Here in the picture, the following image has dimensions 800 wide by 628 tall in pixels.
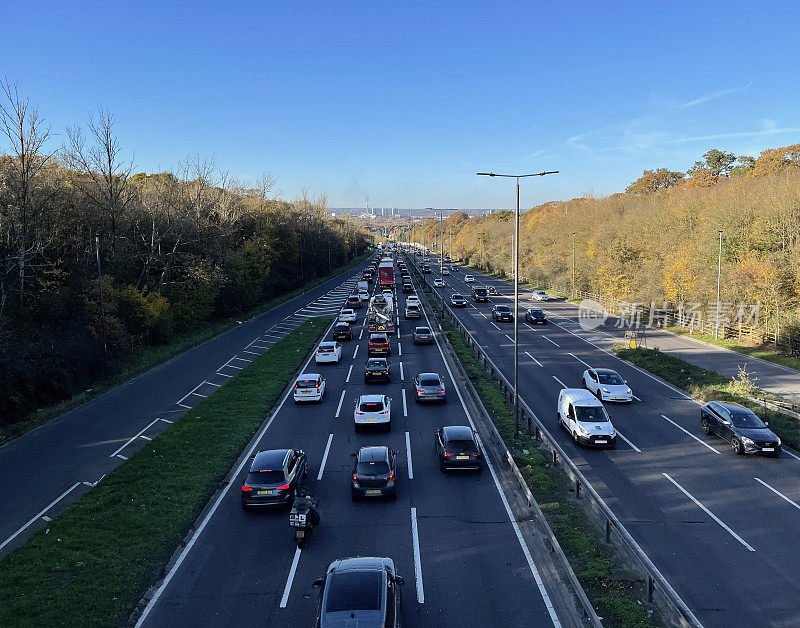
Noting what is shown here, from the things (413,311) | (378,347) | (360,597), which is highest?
(413,311)

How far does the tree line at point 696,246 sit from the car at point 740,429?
18.6m

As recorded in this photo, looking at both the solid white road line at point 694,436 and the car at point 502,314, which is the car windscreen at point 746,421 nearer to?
the solid white road line at point 694,436

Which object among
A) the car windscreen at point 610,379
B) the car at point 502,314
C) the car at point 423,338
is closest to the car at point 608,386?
the car windscreen at point 610,379

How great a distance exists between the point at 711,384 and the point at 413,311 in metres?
29.3

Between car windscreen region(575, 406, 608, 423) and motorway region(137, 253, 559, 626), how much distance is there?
202 inches

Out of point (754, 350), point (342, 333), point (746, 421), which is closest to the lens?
point (746, 421)

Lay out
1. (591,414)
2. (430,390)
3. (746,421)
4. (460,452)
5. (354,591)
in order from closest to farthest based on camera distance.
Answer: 1. (354,591)
2. (460,452)
3. (746,421)
4. (591,414)
5. (430,390)

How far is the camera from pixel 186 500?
51.1 ft

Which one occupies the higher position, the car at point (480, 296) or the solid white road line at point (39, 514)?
the car at point (480, 296)

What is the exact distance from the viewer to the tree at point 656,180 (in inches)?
4197

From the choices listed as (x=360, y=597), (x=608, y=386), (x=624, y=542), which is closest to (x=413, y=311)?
(x=608, y=386)

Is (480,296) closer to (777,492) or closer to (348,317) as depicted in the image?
(348,317)

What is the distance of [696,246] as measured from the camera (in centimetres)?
4650

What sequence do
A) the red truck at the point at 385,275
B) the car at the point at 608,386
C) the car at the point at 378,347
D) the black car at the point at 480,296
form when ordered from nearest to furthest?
the car at the point at 608,386 → the car at the point at 378,347 → the black car at the point at 480,296 → the red truck at the point at 385,275
